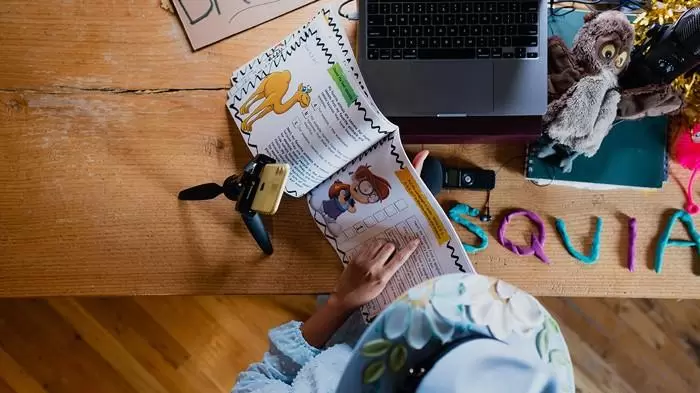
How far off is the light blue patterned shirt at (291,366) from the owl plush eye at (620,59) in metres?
0.44

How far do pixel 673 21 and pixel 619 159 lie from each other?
17 cm

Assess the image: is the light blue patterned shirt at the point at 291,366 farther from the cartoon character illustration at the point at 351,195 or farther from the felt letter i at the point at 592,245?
the felt letter i at the point at 592,245

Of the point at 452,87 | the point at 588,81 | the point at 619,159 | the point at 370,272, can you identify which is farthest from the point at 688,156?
the point at 370,272

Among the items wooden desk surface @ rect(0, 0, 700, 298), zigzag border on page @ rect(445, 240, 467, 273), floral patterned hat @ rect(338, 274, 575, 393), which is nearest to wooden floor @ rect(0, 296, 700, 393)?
wooden desk surface @ rect(0, 0, 700, 298)

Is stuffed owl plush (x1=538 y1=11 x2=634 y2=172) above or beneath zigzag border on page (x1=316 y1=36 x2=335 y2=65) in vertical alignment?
beneath

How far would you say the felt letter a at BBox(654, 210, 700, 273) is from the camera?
78 cm

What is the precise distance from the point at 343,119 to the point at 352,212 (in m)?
0.12

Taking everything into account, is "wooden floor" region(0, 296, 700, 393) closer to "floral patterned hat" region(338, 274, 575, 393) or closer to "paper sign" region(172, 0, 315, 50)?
"paper sign" region(172, 0, 315, 50)

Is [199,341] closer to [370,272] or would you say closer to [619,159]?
[370,272]

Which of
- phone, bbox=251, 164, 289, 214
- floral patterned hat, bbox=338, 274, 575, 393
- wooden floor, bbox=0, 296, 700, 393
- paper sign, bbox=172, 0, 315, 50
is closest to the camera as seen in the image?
floral patterned hat, bbox=338, 274, 575, 393

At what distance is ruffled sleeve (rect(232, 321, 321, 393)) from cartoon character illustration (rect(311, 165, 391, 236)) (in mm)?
134

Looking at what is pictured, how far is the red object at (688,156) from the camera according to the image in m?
0.78

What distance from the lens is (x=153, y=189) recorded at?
814mm

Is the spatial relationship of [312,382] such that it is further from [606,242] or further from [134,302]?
[134,302]
